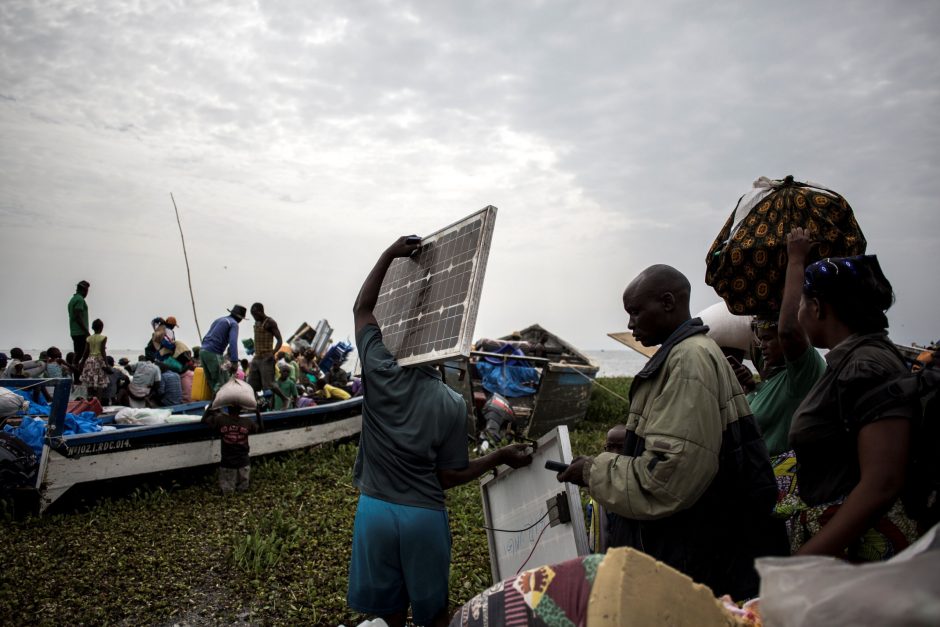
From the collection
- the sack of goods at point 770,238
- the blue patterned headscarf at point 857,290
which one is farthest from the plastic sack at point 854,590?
the sack of goods at point 770,238

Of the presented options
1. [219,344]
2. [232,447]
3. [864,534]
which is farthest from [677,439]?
[219,344]

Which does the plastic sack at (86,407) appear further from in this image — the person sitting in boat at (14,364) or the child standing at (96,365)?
the person sitting in boat at (14,364)

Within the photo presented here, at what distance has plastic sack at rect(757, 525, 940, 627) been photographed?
1109 millimetres

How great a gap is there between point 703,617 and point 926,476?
0.89 metres

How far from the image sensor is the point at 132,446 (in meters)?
7.68

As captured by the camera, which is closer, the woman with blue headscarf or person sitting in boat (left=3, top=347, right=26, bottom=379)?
the woman with blue headscarf

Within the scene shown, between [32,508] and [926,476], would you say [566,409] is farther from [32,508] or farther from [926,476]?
[926,476]

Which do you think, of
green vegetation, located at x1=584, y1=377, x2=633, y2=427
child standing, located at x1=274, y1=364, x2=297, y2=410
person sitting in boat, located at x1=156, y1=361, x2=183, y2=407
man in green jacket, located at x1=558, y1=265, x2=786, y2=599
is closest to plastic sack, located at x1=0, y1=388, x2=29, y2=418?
child standing, located at x1=274, y1=364, x2=297, y2=410

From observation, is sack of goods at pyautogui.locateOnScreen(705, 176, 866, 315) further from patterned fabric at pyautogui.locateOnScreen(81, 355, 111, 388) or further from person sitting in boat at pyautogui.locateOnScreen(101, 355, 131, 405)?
person sitting in boat at pyautogui.locateOnScreen(101, 355, 131, 405)

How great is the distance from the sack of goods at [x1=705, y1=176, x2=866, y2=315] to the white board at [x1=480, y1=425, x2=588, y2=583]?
1210 mm

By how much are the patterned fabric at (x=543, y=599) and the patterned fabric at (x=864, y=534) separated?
1.06 m

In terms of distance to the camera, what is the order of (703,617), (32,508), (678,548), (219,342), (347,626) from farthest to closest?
1. (219,342)
2. (32,508)
3. (347,626)
4. (678,548)
5. (703,617)

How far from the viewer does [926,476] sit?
190cm

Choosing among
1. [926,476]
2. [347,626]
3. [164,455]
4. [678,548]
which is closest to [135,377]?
[164,455]
